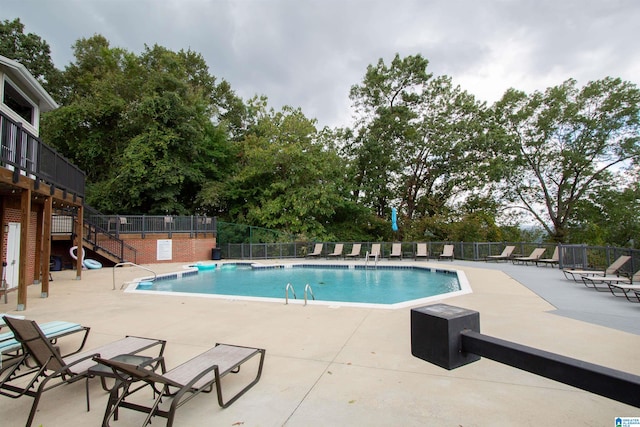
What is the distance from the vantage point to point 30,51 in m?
25.0

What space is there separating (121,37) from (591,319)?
105 feet

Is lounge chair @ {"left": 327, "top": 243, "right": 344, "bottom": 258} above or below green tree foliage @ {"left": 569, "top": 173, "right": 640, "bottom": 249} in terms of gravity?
below

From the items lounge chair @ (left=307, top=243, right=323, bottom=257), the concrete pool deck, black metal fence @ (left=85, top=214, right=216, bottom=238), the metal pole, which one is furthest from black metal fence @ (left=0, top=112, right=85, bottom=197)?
lounge chair @ (left=307, top=243, right=323, bottom=257)

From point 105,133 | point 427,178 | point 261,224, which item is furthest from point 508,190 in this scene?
point 105,133

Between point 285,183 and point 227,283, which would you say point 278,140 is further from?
point 227,283

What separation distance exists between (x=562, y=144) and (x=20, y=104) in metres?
30.4

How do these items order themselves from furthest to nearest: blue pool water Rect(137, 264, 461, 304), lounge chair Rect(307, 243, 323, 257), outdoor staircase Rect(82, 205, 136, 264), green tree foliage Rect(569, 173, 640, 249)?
green tree foliage Rect(569, 173, 640, 249) < lounge chair Rect(307, 243, 323, 257) < outdoor staircase Rect(82, 205, 136, 264) < blue pool water Rect(137, 264, 461, 304)

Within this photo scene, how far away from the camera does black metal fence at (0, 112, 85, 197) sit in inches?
254

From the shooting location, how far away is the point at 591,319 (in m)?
5.26

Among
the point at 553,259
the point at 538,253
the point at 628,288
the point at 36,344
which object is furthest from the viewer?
the point at 538,253

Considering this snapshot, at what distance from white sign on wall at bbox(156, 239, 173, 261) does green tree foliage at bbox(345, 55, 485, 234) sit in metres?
13.2

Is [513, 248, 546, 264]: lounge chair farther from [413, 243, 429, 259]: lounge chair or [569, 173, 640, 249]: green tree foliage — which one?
[569, 173, 640, 249]: green tree foliage

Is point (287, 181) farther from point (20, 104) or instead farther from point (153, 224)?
point (20, 104)

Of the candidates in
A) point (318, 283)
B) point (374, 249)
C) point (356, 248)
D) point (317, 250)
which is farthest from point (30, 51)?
point (374, 249)
